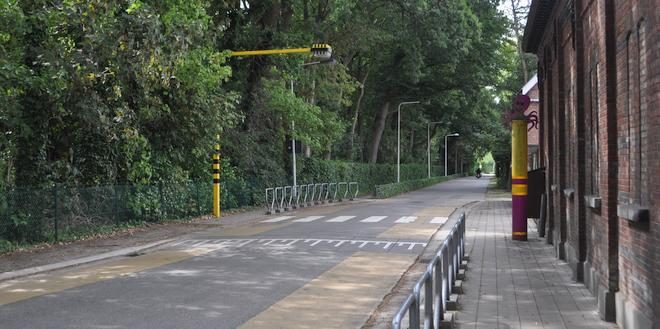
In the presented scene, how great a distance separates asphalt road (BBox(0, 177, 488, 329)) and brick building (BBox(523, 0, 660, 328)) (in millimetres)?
2891

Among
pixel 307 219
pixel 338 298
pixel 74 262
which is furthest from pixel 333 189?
pixel 338 298

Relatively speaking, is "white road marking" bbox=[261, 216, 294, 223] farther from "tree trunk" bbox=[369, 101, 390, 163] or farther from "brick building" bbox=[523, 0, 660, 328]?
"tree trunk" bbox=[369, 101, 390, 163]

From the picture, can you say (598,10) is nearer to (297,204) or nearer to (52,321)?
(52,321)

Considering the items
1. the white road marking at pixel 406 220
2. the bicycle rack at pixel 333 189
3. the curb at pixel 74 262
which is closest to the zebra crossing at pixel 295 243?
the curb at pixel 74 262

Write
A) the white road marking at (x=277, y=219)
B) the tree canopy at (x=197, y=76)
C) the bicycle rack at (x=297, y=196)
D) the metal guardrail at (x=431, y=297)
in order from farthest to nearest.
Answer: the bicycle rack at (x=297, y=196), the white road marking at (x=277, y=219), the tree canopy at (x=197, y=76), the metal guardrail at (x=431, y=297)

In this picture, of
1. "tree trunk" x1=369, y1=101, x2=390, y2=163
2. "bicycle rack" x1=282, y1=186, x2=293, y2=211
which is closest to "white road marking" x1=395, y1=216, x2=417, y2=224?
"bicycle rack" x1=282, y1=186, x2=293, y2=211

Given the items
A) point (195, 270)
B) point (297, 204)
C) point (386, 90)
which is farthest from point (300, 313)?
point (386, 90)

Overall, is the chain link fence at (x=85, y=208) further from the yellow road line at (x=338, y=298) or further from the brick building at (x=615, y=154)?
the brick building at (x=615, y=154)

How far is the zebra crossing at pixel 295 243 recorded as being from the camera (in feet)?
49.3

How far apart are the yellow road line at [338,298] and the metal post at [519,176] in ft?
14.6

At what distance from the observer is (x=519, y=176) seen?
1617 centimetres

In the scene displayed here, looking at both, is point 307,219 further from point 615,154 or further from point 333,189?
point 615,154

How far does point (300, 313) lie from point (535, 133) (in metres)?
29.0

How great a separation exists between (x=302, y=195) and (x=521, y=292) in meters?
23.4
